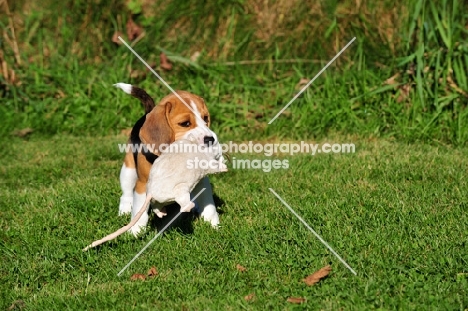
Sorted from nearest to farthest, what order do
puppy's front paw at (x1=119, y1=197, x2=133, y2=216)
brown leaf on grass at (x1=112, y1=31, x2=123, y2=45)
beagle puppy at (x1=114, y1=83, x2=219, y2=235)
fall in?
beagle puppy at (x1=114, y1=83, x2=219, y2=235)
puppy's front paw at (x1=119, y1=197, x2=133, y2=216)
brown leaf on grass at (x1=112, y1=31, x2=123, y2=45)

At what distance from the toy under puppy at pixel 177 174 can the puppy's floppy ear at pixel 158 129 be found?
30 cm

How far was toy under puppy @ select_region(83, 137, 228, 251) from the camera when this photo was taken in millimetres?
4488

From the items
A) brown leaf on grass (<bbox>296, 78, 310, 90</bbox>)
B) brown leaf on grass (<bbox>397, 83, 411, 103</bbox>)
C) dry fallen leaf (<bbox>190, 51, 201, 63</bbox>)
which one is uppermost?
brown leaf on grass (<bbox>397, 83, 411, 103</bbox>)

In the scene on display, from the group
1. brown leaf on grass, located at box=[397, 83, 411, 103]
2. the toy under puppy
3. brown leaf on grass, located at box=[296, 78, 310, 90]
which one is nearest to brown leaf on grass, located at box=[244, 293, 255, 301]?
the toy under puppy

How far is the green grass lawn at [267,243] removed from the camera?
4121 mm

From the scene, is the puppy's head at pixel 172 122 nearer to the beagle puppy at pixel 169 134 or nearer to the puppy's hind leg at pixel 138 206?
the beagle puppy at pixel 169 134

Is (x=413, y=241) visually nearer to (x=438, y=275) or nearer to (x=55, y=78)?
(x=438, y=275)

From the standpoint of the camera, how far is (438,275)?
4.19m

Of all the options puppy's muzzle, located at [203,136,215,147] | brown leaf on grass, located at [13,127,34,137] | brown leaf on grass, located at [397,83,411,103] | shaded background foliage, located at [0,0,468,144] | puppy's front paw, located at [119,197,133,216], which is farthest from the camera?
brown leaf on grass, located at [13,127,34,137]

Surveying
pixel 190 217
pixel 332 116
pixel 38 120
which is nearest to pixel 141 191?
pixel 190 217

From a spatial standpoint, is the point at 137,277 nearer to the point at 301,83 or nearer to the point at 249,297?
the point at 249,297

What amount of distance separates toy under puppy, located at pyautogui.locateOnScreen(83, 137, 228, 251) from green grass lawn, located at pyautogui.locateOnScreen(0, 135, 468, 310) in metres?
0.34

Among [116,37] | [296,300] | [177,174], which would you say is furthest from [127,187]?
[116,37]

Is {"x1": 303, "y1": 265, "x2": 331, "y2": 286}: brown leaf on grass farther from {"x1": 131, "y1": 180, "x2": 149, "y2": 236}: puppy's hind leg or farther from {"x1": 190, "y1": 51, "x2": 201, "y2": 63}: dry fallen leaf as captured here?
{"x1": 190, "y1": 51, "x2": 201, "y2": 63}: dry fallen leaf
